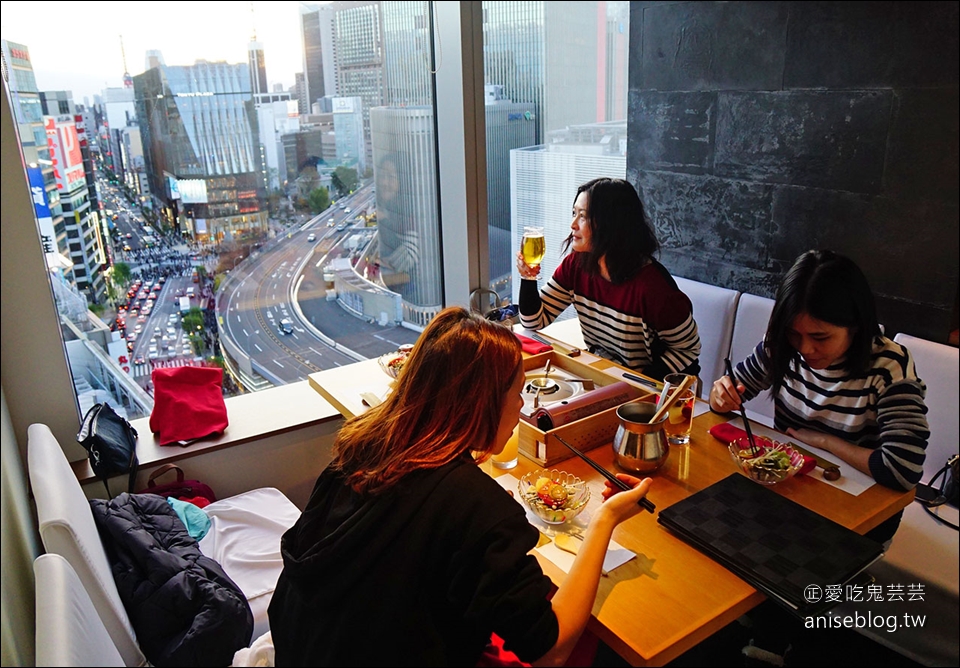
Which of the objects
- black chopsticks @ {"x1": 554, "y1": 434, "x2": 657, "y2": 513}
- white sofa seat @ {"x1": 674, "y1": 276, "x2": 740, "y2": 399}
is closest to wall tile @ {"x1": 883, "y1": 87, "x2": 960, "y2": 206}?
white sofa seat @ {"x1": 674, "y1": 276, "x2": 740, "y2": 399}

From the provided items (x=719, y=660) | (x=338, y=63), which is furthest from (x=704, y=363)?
(x=338, y=63)

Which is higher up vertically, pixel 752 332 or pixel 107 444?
pixel 752 332

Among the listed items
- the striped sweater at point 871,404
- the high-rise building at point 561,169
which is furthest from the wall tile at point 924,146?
the high-rise building at point 561,169

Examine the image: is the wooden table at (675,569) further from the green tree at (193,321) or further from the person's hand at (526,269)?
the green tree at (193,321)

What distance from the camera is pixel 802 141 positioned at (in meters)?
2.44

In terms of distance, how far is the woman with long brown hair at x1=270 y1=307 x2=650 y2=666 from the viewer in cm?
104

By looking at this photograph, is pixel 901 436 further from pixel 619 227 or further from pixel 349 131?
pixel 349 131

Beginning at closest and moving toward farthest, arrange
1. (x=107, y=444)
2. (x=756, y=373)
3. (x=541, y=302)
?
(x=756, y=373) < (x=107, y=444) < (x=541, y=302)

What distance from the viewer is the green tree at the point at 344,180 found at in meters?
2.67

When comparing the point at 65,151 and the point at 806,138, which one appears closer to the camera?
the point at 65,151

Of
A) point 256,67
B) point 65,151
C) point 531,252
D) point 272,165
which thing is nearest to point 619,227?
point 531,252

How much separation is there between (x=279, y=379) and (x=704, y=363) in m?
1.64

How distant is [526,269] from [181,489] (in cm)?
127

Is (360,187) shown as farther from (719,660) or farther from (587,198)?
(719,660)
